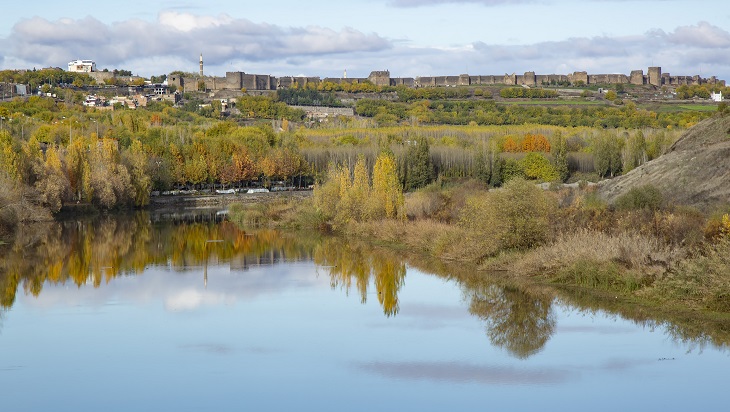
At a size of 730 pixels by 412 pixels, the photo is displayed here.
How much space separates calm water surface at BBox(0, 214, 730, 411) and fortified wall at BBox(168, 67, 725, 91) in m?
96.8

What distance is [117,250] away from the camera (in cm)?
3017

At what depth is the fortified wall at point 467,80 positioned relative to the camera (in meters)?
117

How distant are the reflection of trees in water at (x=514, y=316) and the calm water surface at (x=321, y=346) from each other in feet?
0.12

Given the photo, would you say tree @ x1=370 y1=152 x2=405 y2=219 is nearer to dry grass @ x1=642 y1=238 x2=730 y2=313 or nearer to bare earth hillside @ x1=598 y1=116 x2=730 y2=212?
bare earth hillside @ x1=598 y1=116 x2=730 y2=212

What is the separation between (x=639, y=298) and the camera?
18.0 metres

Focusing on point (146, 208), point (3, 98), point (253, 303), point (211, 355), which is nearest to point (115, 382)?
point (211, 355)

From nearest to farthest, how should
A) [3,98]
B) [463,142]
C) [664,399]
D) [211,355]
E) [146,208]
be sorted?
1. [664,399]
2. [211,355]
3. [146,208]
4. [463,142]
5. [3,98]

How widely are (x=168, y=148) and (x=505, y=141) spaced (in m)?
23.3

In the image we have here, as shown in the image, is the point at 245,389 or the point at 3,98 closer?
the point at 245,389

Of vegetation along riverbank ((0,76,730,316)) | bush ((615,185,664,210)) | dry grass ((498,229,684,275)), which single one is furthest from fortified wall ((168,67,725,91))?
dry grass ((498,229,684,275))

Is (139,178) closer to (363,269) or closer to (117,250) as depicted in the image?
(117,250)

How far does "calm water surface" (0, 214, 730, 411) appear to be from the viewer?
12711mm

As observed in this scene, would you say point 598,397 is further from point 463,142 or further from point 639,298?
point 463,142

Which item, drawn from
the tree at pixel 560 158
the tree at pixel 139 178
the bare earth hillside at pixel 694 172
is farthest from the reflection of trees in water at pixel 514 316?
the tree at pixel 560 158
